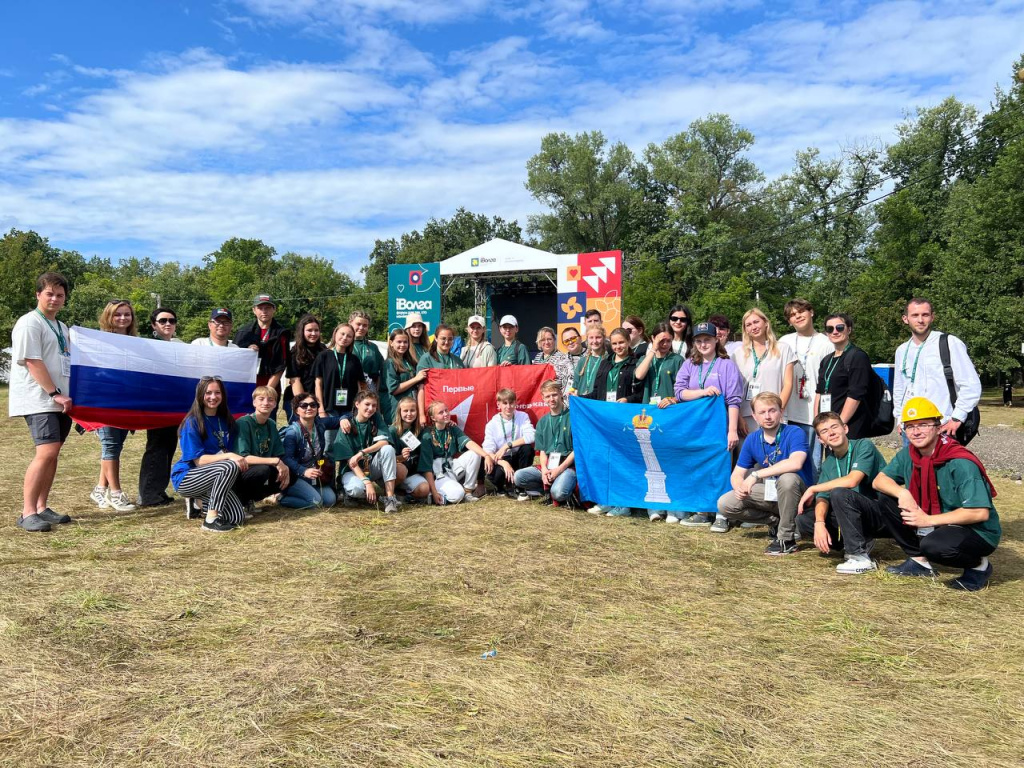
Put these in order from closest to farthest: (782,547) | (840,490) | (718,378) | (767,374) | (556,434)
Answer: (840,490), (782,547), (767,374), (718,378), (556,434)

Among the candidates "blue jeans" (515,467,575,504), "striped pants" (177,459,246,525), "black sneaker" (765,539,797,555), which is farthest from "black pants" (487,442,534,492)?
"black sneaker" (765,539,797,555)

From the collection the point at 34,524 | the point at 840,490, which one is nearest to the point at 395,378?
the point at 34,524

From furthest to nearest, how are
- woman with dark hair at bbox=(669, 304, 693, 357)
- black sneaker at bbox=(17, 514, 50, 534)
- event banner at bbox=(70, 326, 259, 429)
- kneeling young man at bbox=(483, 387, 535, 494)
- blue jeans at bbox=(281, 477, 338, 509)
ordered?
kneeling young man at bbox=(483, 387, 535, 494)
woman with dark hair at bbox=(669, 304, 693, 357)
blue jeans at bbox=(281, 477, 338, 509)
event banner at bbox=(70, 326, 259, 429)
black sneaker at bbox=(17, 514, 50, 534)

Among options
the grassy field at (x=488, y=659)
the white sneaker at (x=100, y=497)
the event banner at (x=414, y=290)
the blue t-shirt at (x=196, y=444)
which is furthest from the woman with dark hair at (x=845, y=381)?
the event banner at (x=414, y=290)

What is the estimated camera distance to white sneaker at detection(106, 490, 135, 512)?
263 inches

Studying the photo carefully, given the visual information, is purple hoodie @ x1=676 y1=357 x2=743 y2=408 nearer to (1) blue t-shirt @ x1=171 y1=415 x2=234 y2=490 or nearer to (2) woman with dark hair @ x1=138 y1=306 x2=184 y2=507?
(1) blue t-shirt @ x1=171 y1=415 x2=234 y2=490

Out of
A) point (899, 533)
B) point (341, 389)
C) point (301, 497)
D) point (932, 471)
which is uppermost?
point (341, 389)

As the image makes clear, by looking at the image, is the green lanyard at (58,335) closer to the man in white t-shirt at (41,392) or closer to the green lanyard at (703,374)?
the man in white t-shirt at (41,392)

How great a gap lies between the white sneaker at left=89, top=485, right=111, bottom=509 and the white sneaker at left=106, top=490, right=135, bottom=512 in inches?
2.3

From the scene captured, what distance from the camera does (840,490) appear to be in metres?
5.07

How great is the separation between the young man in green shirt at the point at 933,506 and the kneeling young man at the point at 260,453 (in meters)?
4.68

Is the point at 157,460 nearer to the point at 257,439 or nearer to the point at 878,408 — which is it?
the point at 257,439

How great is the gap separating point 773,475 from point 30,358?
5900mm

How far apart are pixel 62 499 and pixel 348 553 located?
12.4 ft
